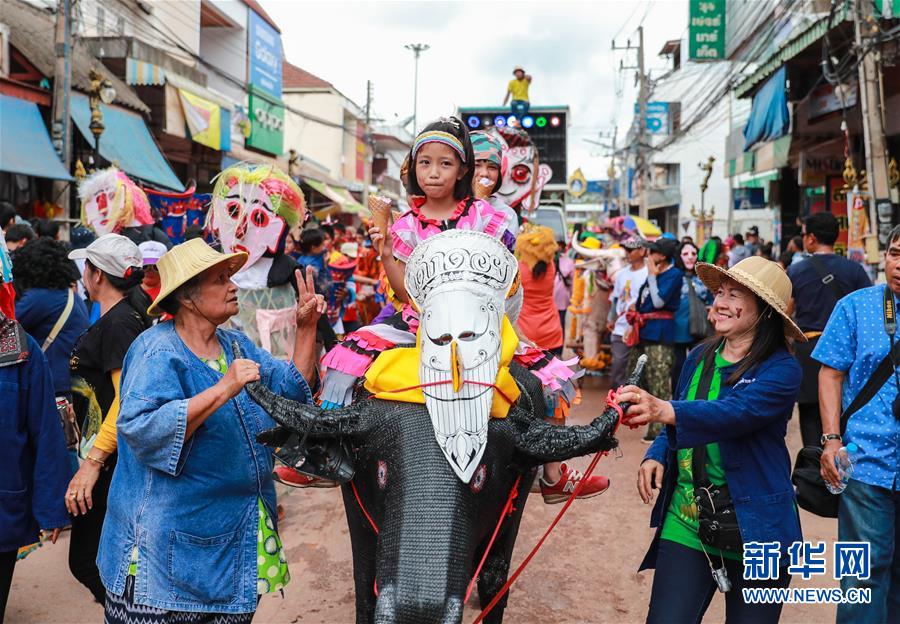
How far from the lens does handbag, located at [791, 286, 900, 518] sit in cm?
389

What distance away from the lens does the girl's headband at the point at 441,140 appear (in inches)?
147

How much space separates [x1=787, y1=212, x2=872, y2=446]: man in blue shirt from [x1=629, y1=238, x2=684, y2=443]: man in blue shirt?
2099 mm

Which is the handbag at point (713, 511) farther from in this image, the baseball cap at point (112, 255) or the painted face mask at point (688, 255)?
the painted face mask at point (688, 255)

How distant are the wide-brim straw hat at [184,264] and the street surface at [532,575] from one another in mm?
2432

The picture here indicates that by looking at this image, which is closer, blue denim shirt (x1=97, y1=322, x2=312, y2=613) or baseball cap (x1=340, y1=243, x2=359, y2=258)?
blue denim shirt (x1=97, y1=322, x2=312, y2=613)

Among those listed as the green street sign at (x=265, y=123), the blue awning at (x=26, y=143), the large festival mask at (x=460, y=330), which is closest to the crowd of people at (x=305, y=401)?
the large festival mask at (x=460, y=330)

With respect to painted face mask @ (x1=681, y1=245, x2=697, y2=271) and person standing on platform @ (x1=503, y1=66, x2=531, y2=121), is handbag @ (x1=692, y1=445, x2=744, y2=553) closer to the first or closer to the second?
painted face mask @ (x1=681, y1=245, x2=697, y2=271)

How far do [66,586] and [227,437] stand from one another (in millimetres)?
2958

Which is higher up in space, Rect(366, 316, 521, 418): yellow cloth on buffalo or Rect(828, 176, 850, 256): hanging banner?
Rect(828, 176, 850, 256): hanging banner

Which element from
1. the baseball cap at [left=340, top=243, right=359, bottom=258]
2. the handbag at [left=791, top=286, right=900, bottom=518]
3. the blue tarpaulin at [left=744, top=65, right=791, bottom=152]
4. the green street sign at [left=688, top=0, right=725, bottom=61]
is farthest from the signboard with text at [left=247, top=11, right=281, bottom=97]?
the handbag at [left=791, top=286, right=900, bottom=518]

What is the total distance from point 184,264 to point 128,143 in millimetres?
15334

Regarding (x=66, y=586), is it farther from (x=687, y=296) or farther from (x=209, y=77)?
(x=209, y=77)

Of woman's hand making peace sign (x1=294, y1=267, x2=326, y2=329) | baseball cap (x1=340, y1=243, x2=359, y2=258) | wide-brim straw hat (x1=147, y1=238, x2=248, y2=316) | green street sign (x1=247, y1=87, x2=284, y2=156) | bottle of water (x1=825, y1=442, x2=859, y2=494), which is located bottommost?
bottle of water (x1=825, y1=442, x2=859, y2=494)

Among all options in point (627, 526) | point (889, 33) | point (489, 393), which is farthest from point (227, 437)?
point (889, 33)
